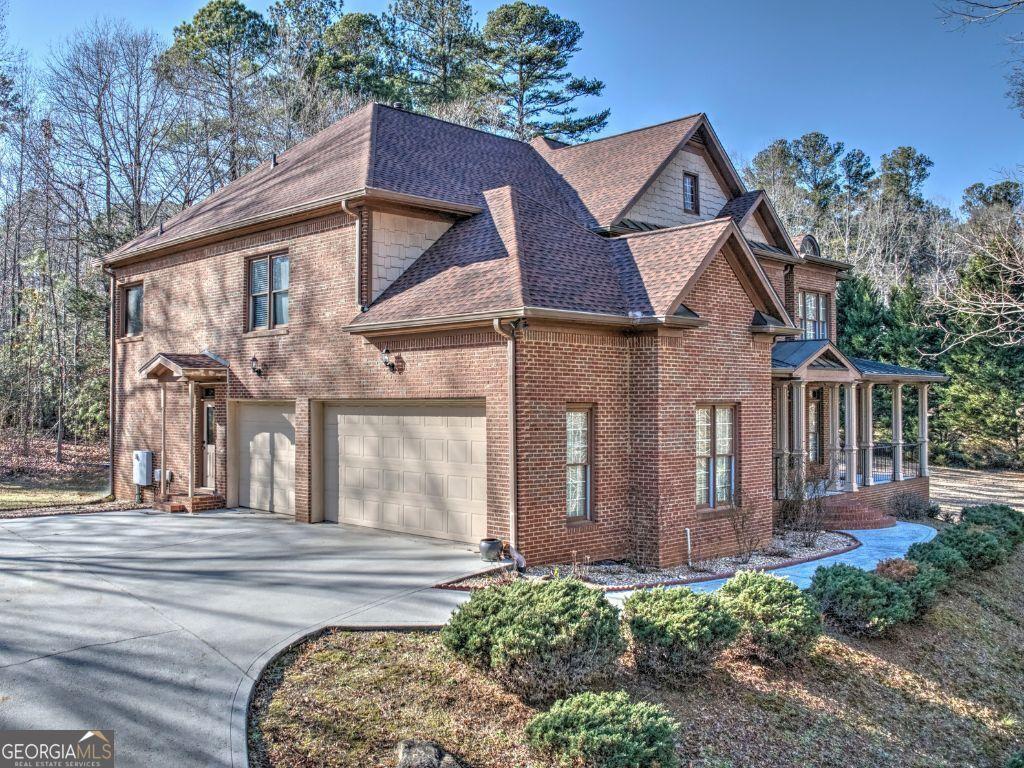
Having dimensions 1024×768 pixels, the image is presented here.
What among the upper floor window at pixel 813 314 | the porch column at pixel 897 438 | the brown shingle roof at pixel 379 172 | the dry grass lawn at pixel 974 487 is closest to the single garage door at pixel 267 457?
the brown shingle roof at pixel 379 172

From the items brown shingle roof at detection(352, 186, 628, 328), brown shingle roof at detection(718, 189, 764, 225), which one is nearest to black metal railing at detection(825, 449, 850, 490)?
brown shingle roof at detection(718, 189, 764, 225)

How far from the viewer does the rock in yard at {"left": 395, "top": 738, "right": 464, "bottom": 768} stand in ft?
17.7

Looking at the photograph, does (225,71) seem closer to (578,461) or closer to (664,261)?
(664,261)

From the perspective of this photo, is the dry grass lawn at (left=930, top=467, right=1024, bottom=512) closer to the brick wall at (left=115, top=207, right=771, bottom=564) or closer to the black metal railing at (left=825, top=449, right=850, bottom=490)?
the black metal railing at (left=825, top=449, right=850, bottom=490)

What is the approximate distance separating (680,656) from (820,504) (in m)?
9.51

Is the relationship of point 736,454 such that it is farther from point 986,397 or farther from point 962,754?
point 986,397

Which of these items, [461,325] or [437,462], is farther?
[437,462]

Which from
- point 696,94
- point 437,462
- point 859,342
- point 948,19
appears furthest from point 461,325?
point 696,94

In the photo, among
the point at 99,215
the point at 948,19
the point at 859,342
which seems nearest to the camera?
the point at 948,19

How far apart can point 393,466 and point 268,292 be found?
5064 millimetres

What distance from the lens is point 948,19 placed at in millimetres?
10484

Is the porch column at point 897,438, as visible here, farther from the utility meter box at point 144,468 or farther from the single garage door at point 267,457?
the utility meter box at point 144,468

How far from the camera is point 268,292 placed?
1552 centimetres

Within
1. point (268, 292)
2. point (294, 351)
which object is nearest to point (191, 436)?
point (294, 351)
